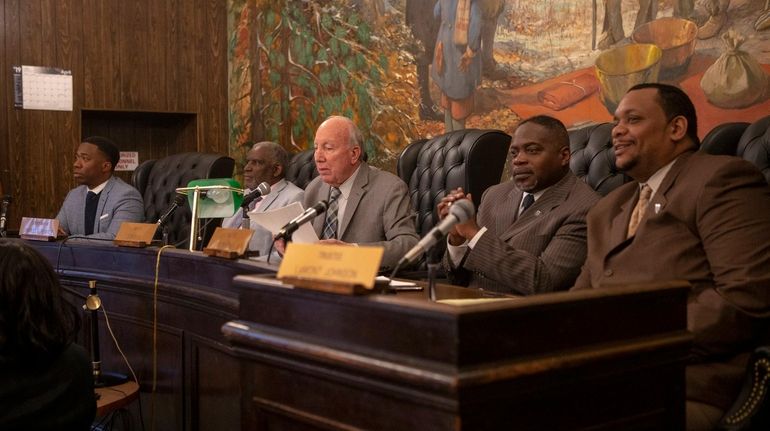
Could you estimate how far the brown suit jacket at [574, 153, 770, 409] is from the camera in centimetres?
217

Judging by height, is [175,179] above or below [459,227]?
above

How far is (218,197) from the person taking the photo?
3.70 m

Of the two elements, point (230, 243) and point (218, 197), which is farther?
point (218, 197)

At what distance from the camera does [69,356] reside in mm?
2123

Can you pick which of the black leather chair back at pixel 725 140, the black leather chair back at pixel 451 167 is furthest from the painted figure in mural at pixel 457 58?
the black leather chair back at pixel 725 140

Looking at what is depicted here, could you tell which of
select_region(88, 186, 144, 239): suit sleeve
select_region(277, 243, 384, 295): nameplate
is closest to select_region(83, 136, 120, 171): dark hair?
select_region(88, 186, 144, 239): suit sleeve

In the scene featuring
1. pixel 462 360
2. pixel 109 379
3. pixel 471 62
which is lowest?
pixel 109 379

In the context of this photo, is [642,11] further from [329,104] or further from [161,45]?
[161,45]

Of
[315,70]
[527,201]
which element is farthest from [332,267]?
[315,70]

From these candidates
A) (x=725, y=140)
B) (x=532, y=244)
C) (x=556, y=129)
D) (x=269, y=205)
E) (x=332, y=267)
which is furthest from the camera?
(x=269, y=205)

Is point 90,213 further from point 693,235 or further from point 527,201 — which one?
point 693,235

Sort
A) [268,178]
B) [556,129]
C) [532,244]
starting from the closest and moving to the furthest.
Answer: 1. [532,244]
2. [556,129]
3. [268,178]

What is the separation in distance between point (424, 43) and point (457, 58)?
0.37 meters

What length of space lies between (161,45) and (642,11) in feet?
14.0
